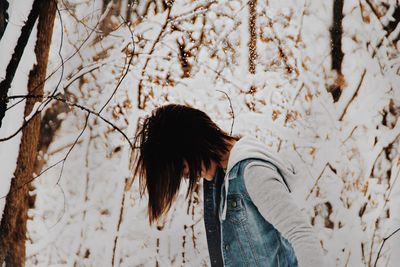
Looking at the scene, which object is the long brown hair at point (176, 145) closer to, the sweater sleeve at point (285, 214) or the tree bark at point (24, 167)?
the sweater sleeve at point (285, 214)

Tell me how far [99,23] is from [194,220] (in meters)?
0.74

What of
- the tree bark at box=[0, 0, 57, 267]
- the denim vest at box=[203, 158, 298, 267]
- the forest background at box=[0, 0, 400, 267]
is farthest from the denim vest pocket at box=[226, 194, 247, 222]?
the tree bark at box=[0, 0, 57, 267]

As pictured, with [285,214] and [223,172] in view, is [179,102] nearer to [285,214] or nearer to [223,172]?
[223,172]

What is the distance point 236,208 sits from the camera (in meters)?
1.01

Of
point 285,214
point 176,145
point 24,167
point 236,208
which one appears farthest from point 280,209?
point 24,167

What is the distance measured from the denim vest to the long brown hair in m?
0.08

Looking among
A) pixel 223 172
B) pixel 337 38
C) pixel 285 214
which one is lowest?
pixel 285 214

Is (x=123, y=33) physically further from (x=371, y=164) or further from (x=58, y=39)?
(x=371, y=164)

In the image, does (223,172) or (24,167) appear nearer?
(223,172)

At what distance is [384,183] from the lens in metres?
→ 1.75

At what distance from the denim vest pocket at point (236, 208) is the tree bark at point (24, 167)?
0.80 meters

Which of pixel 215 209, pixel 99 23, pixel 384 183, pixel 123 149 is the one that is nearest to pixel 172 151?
pixel 215 209

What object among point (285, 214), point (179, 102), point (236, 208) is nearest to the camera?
point (285, 214)

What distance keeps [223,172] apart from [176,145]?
0.14m
